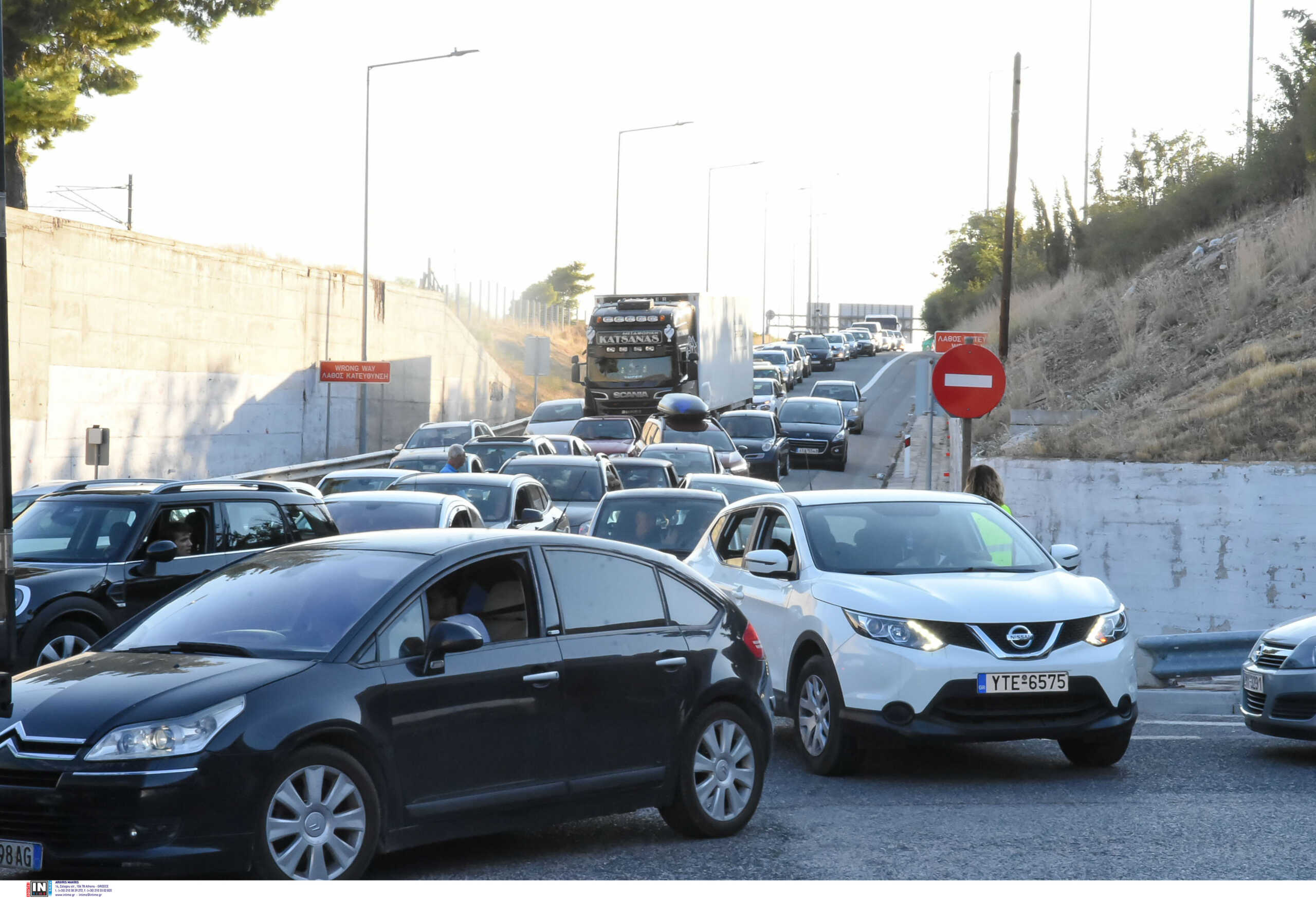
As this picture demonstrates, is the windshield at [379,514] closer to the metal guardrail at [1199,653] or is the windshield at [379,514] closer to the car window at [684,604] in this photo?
the metal guardrail at [1199,653]

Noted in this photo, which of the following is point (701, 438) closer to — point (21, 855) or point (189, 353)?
point (189, 353)

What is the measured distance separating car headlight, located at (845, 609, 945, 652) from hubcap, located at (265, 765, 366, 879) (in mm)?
3887

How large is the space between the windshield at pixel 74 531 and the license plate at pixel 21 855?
6.21m

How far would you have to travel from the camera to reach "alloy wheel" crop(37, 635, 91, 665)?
10.9m

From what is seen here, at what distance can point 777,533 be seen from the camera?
10656mm

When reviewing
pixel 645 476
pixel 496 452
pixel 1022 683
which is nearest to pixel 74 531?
pixel 1022 683

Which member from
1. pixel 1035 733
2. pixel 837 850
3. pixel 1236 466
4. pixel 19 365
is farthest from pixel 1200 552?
pixel 19 365

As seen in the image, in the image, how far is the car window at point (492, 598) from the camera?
6648 millimetres

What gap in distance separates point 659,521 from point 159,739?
10.9m

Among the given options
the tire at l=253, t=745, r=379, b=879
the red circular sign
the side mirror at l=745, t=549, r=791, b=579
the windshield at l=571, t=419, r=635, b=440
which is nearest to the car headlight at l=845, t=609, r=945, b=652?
the side mirror at l=745, t=549, r=791, b=579

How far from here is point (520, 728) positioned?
6.68 m

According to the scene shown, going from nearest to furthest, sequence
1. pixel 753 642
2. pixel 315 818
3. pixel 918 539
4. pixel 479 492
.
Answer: pixel 315 818 → pixel 753 642 → pixel 918 539 → pixel 479 492

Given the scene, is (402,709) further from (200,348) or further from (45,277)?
(200,348)

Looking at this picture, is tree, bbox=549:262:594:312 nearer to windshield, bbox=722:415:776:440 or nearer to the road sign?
windshield, bbox=722:415:776:440
